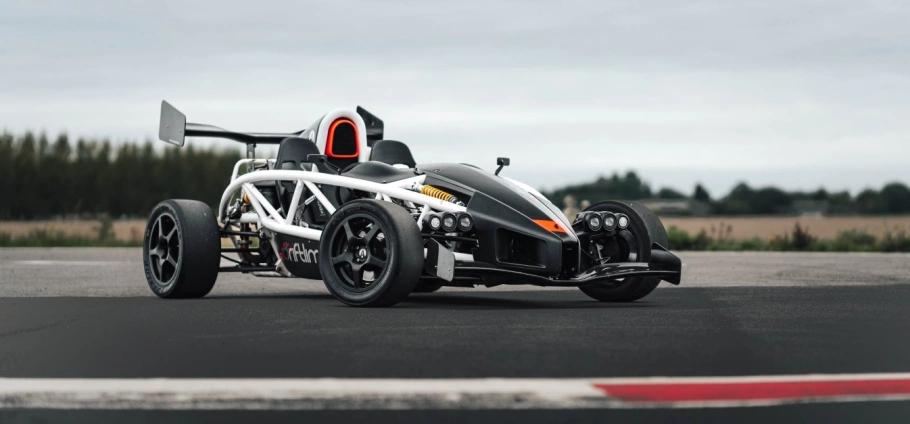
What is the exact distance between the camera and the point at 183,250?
1077 centimetres

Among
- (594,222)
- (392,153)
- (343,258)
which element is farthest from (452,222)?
(392,153)

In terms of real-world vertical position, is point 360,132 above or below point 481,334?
above

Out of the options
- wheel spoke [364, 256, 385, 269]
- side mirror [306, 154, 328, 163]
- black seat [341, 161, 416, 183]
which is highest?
side mirror [306, 154, 328, 163]

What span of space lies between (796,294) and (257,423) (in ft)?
25.2

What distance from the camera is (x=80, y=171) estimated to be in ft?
192

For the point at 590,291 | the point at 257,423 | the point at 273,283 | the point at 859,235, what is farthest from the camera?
the point at 859,235

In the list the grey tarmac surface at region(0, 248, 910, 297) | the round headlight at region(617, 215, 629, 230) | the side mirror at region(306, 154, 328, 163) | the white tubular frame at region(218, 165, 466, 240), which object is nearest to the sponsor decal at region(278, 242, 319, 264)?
the white tubular frame at region(218, 165, 466, 240)

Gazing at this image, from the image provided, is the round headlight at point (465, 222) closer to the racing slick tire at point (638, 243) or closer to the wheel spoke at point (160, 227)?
the racing slick tire at point (638, 243)

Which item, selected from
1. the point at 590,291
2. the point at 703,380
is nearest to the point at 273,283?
the point at 590,291

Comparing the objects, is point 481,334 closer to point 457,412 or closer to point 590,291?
point 457,412

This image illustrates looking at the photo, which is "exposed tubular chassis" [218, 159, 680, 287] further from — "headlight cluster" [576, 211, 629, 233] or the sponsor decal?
"headlight cluster" [576, 211, 629, 233]

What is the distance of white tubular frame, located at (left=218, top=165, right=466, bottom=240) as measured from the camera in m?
9.46

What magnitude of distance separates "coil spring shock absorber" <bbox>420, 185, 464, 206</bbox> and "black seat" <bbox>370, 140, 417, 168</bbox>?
1613mm

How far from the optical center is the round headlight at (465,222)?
8891 millimetres
